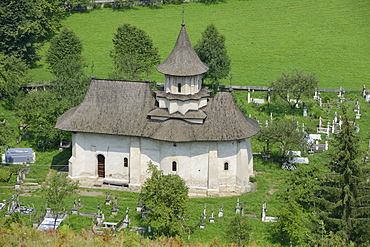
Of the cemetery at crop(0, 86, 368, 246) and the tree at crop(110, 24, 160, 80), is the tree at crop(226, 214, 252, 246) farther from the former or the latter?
the tree at crop(110, 24, 160, 80)

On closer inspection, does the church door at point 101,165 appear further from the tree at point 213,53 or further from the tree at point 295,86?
the tree at point 213,53

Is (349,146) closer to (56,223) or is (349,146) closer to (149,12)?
(56,223)

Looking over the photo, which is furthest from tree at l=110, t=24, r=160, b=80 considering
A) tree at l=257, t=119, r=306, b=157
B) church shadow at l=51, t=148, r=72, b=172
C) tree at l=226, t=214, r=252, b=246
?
tree at l=226, t=214, r=252, b=246

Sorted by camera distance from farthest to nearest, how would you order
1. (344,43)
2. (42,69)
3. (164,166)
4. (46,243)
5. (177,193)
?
(344,43) < (42,69) < (164,166) < (177,193) < (46,243)

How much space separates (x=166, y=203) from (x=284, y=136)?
19.2 meters

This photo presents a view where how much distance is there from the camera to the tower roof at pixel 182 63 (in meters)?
63.6

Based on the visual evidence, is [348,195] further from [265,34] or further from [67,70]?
[265,34]

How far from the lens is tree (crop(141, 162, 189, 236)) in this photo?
173 ft

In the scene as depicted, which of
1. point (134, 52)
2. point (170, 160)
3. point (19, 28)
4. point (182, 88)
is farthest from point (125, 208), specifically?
point (19, 28)

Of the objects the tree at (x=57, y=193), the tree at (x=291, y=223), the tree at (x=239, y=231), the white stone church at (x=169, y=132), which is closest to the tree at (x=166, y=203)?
the tree at (x=239, y=231)

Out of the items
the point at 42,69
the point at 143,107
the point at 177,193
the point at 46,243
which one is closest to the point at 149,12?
the point at 42,69

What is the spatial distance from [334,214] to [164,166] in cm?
1775

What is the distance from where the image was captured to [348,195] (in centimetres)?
5072

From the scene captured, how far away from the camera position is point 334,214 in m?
51.5
